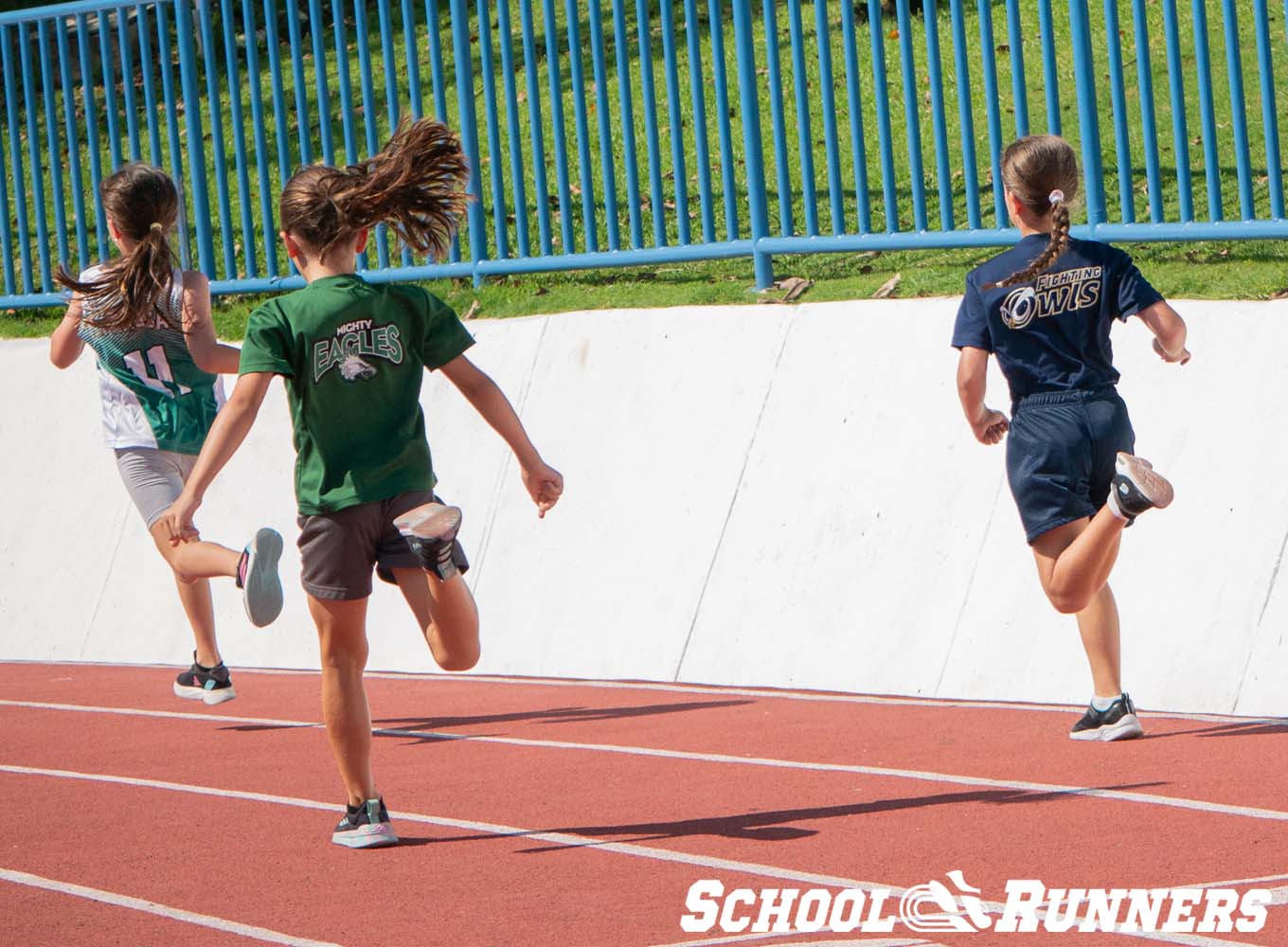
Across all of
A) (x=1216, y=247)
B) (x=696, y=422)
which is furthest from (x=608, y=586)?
(x=1216, y=247)

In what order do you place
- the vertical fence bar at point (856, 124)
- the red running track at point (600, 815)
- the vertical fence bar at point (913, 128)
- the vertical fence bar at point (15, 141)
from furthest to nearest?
the vertical fence bar at point (15, 141) < the vertical fence bar at point (856, 124) < the vertical fence bar at point (913, 128) < the red running track at point (600, 815)

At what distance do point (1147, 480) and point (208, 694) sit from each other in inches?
175

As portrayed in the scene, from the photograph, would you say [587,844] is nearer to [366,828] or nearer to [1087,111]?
[366,828]

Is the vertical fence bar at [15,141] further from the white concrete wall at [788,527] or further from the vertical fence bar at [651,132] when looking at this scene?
the vertical fence bar at [651,132]

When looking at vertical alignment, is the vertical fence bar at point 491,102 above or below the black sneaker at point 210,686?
above

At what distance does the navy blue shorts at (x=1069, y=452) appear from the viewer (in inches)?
264

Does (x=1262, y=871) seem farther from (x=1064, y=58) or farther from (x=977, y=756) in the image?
(x=1064, y=58)

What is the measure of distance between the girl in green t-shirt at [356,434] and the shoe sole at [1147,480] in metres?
1.78

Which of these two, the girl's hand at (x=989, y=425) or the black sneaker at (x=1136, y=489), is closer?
the black sneaker at (x=1136, y=489)

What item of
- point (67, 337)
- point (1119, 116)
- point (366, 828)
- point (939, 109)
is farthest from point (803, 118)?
point (366, 828)

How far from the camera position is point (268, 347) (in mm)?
5547

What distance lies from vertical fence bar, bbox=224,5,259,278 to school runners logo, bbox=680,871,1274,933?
850cm

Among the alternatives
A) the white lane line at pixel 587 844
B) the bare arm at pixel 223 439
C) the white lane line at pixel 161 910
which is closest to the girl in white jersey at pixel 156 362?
the white lane line at pixel 587 844

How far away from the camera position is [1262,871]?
483cm
